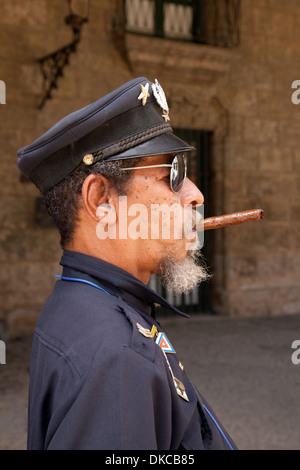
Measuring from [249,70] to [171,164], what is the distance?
741 cm

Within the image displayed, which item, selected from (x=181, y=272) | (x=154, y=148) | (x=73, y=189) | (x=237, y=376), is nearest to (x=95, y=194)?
(x=73, y=189)

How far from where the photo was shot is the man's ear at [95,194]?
1.22 metres

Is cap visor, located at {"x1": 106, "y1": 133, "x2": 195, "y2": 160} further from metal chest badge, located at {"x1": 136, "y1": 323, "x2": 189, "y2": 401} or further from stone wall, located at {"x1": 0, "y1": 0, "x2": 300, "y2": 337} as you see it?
stone wall, located at {"x1": 0, "y1": 0, "x2": 300, "y2": 337}

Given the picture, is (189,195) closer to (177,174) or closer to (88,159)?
(177,174)

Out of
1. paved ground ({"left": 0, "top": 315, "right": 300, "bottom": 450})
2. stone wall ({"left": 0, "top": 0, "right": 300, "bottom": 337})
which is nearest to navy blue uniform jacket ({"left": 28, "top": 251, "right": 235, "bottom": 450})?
paved ground ({"left": 0, "top": 315, "right": 300, "bottom": 450})

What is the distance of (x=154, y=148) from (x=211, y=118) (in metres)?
7.00

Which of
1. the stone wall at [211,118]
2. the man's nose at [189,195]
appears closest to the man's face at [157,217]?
the man's nose at [189,195]

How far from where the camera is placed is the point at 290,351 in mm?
6188

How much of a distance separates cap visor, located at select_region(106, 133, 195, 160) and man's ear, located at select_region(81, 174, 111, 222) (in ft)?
0.19

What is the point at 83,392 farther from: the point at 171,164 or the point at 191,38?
the point at 191,38

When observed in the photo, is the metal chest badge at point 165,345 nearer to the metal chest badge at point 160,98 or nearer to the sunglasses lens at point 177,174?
the sunglasses lens at point 177,174

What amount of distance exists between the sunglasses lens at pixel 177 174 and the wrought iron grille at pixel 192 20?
22.3 ft

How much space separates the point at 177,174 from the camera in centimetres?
128
